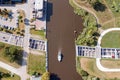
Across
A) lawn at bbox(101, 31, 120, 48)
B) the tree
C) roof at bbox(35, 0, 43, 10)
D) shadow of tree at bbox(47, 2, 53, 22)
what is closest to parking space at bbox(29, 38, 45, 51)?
shadow of tree at bbox(47, 2, 53, 22)

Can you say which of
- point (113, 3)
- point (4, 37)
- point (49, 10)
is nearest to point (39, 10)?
point (49, 10)

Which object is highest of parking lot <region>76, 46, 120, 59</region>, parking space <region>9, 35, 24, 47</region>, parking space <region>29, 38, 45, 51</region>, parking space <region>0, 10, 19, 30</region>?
parking space <region>0, 10, 19, 30</region>

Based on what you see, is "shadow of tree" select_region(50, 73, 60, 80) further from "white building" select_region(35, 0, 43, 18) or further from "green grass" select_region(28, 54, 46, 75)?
"white building" select_region(35, 0, 43, 18)

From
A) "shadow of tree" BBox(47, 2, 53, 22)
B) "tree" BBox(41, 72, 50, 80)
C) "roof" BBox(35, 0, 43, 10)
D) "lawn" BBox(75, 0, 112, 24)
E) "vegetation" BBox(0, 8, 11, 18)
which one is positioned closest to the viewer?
"tree" BBox(41, 72, 50, 80)

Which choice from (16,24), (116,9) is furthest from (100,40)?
(16,24)

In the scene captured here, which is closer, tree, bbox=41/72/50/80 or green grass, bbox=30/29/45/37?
tree, bbox=41/72/50/80

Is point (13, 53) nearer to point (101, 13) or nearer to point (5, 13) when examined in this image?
point (5, 13)

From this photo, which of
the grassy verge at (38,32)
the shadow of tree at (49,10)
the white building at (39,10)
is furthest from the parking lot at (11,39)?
the shadow of tree at (49,10)
